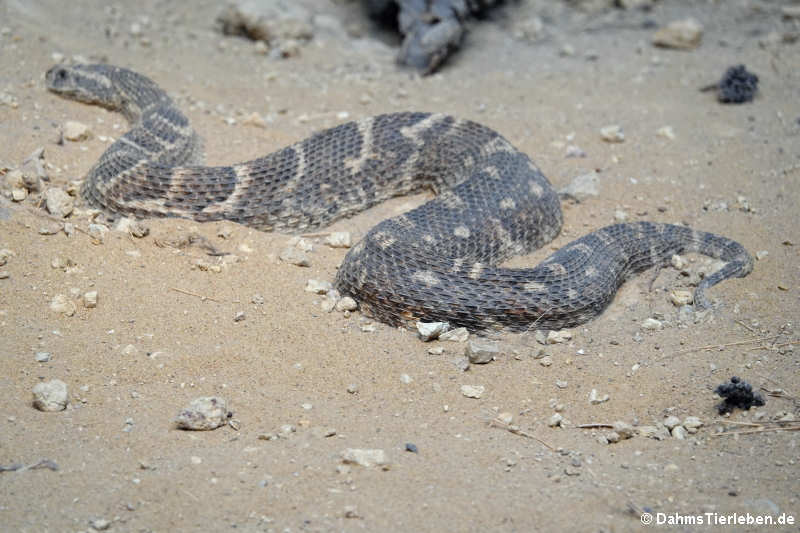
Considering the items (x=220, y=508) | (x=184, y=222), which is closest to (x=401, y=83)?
(x=184, y=222)

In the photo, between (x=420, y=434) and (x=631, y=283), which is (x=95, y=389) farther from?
(x=631, y=283)

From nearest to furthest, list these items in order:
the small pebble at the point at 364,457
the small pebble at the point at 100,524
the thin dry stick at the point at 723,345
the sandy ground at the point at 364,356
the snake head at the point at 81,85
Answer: the small pebble at the point at 100,524
the sandy ground at the point at 364,356
the small pebble at the point at 364,457
the thin dry stick at the point at 723,345
the snake head at the point at 81,85

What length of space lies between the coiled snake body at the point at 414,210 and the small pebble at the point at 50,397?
2126 millimetres

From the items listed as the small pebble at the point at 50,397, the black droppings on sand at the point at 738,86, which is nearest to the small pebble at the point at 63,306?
the small pebble at the point at 50,397

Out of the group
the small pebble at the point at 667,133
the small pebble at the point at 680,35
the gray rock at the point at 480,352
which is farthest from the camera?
the small pebble at the point at 680,35

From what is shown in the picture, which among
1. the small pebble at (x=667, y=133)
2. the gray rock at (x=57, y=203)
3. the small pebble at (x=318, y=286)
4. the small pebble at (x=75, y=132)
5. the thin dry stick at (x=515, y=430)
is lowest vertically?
the thin dry stick at (x=515, y=430)

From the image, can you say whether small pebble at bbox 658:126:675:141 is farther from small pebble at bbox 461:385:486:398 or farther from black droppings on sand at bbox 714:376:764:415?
small pebble at bbox 461:385:486:398

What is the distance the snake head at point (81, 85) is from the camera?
8.20 m

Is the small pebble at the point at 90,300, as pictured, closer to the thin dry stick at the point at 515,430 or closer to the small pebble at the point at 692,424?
the thin dry stick at the point at 515,430

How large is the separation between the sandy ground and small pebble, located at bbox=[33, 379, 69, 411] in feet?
0.23

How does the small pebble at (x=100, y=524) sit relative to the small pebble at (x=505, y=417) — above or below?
above

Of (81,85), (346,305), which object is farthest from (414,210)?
(81,85)

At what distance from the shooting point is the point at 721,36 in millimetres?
10633

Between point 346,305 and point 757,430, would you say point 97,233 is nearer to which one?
point 346,305
